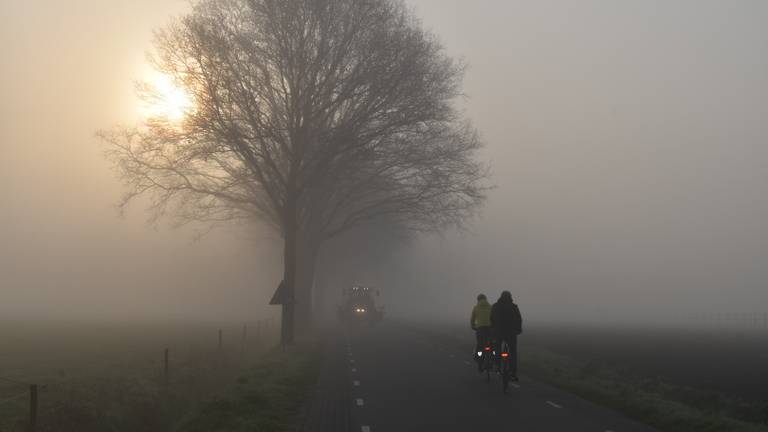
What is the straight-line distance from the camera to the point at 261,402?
17.9 meters

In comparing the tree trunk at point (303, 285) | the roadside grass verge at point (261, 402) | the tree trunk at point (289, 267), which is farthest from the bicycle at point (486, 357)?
the tree trunk at point (303, 285)

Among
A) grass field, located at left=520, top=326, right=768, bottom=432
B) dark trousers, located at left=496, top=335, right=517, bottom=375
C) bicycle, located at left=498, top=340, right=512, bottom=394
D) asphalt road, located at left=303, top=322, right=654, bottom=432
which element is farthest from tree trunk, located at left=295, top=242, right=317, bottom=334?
bicycle, located at left=498, top=340, right=512, bottom=394

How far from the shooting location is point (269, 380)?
2197 cm

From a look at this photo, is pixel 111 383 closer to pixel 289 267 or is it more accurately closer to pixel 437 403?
pixel 437 403

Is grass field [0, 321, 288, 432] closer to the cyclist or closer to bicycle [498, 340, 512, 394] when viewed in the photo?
bicycle [498, 340, 512, 394]

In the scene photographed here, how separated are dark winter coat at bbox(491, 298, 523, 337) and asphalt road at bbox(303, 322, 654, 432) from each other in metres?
1.42

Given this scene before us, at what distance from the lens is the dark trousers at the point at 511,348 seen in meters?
20.3

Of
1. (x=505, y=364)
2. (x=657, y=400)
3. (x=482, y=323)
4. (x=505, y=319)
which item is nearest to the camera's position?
(x=657, y=400)

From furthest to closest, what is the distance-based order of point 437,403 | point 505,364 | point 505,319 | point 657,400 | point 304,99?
point 304,99
point 505,319
point 505,364
point 657,400
point 437,403

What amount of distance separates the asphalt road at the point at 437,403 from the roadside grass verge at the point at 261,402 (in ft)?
1.47

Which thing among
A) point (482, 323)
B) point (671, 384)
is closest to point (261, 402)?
point (482, 323)

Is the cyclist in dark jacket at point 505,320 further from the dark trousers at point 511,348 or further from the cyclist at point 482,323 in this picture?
the cyclist at point 482,323

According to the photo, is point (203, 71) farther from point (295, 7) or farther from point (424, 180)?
point (424, 180)

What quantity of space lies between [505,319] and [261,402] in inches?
257
